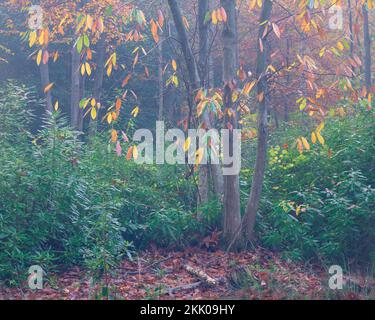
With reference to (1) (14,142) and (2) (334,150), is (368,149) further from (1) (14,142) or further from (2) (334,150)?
(1) (14,142)

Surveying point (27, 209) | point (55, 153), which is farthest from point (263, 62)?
point (27, 209)

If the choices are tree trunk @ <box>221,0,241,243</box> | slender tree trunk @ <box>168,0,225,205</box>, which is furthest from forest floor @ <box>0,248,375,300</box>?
slender tree trunk @ <box>168,0,225,205</box>

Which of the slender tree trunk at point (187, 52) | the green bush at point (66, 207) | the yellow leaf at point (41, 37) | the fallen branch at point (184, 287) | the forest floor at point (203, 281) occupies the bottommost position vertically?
the fallen branch at point (184, 287)

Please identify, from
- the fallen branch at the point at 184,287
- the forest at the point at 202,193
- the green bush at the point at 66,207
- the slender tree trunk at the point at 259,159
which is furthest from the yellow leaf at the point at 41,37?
the slender tree trunk at the point at 259,159

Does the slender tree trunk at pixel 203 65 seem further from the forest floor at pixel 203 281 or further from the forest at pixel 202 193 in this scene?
the forest floor at pixel 203 281

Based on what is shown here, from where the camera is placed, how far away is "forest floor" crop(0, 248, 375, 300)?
7105 millimetres

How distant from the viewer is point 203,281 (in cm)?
797

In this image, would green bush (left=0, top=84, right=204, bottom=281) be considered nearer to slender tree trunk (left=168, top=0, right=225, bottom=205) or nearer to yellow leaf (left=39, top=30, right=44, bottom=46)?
slender tree trunk (left=168, top=0, right=225, bottom=205)

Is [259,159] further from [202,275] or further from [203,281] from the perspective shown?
[203,281]

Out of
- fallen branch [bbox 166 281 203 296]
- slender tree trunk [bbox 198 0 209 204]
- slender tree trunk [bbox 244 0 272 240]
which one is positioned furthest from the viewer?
slender tree trunk [bbox 198 0 209 204]

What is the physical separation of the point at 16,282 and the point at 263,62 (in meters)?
5.03

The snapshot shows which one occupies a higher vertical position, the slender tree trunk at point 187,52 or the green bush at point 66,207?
the slender tree trunk at point 187,52

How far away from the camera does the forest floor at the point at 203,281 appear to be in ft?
23.3

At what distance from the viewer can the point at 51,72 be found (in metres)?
21.7
